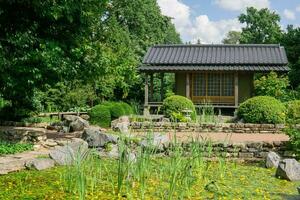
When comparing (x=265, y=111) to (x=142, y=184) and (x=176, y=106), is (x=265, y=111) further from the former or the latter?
(x=142, y=184)

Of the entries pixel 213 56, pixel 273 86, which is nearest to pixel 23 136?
pixel 273 86

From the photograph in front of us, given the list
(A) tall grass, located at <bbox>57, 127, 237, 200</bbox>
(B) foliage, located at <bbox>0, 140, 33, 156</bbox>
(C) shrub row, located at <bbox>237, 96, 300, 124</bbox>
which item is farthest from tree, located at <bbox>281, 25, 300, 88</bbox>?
(A) tall grass, located at <bbox>57, 127, 237, 200</bbox>

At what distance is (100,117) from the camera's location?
18.6m

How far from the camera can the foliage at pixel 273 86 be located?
22375mm

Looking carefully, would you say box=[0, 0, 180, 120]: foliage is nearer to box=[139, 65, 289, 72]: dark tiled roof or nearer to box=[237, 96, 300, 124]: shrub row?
box=[237, 96, 300, 124]: shrub row

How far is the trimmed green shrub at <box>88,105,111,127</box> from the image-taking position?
18578 millimetres

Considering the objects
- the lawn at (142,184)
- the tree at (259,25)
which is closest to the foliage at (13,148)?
the lawn at (142,184)

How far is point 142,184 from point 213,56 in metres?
20.4

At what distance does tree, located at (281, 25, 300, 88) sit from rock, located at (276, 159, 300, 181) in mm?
20043

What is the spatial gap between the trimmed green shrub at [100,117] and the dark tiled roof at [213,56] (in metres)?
6.37

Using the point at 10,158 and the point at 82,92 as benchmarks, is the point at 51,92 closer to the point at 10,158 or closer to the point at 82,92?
the point at 82,92

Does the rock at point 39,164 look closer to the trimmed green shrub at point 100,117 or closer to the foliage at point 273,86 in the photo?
the trimmed green shrub at point 100,117

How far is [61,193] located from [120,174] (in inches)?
37.3

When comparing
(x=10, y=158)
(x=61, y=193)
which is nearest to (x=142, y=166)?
(x=61, y=193)
